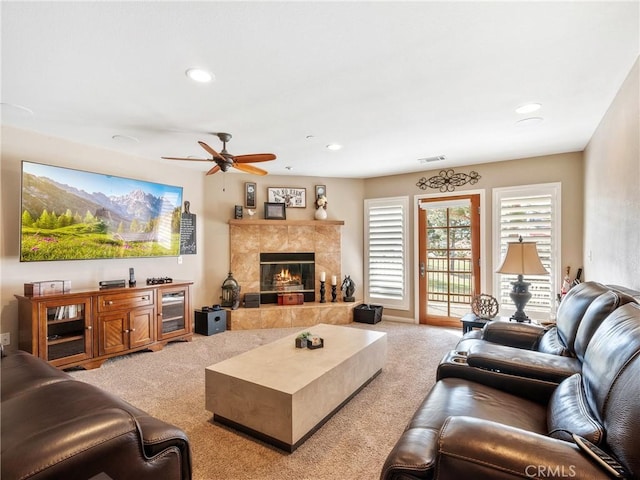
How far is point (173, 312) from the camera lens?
438cm

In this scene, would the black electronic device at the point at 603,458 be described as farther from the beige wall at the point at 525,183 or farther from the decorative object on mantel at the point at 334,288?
the decorative object on mantel at the point at 334,288

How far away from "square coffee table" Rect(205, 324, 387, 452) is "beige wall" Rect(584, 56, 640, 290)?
7.09 feet

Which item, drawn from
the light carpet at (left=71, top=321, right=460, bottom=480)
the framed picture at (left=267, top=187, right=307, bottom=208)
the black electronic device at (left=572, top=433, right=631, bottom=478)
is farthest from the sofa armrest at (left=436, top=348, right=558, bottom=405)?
the framed picture at (left=267, top=187, right=307, bottom=208)

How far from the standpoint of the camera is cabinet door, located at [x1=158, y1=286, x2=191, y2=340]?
420 cm

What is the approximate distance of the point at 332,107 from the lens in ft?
9.45

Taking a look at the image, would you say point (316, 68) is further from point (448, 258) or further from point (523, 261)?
point (448, 258)

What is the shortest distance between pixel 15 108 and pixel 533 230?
5.91m

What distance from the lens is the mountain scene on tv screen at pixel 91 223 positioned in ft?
10.9

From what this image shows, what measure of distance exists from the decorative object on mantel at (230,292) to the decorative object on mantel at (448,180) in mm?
3444

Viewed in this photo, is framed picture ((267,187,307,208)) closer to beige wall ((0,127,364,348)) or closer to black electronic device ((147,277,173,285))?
beige wall ((0,127,364,348))

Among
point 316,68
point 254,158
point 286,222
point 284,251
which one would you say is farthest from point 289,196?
point 316,68

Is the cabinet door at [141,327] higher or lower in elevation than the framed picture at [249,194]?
lower

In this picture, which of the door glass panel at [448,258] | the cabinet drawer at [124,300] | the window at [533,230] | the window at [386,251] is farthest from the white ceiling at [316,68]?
the window at [386,251]

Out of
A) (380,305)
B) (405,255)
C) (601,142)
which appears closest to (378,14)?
(601,142)
